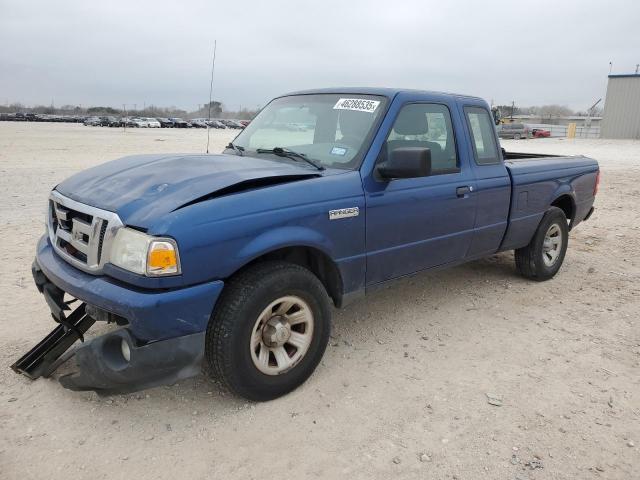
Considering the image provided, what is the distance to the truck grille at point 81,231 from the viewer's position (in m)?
2.82

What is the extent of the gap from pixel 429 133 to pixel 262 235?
1.88 meters

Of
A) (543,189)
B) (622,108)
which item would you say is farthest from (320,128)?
(622,108)

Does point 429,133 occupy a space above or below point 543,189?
above

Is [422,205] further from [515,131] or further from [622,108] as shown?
[622,108]

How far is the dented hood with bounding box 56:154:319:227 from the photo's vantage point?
9.35ft

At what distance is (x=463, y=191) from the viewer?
4238mm

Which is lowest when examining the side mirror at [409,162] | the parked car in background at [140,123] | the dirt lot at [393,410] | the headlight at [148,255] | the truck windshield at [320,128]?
the dirt lot at [393,410]

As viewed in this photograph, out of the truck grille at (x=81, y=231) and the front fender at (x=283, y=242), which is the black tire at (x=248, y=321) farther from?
the truck grille at (x=81, y=231)

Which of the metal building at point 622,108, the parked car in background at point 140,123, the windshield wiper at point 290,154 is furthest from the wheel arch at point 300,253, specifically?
the parked car in background at point 140,123

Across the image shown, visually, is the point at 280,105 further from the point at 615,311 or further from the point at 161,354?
the point at 615,311

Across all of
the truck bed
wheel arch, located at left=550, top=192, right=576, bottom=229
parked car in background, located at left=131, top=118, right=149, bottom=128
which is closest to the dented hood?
the truck bed

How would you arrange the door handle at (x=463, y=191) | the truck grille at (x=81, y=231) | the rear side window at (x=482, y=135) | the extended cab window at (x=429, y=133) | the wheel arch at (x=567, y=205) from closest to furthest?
1. the truck grille at (x=81, y=231)
2. the extended cab window at (x=429, y=133)
3. the door handle at (x=463, y=191)
4. the rear side window at (x=482, y=135)
5. the wheel arch at (x=567, y=205)

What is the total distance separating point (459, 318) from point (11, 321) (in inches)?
146

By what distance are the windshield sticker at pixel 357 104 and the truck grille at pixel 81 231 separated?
1959mm
